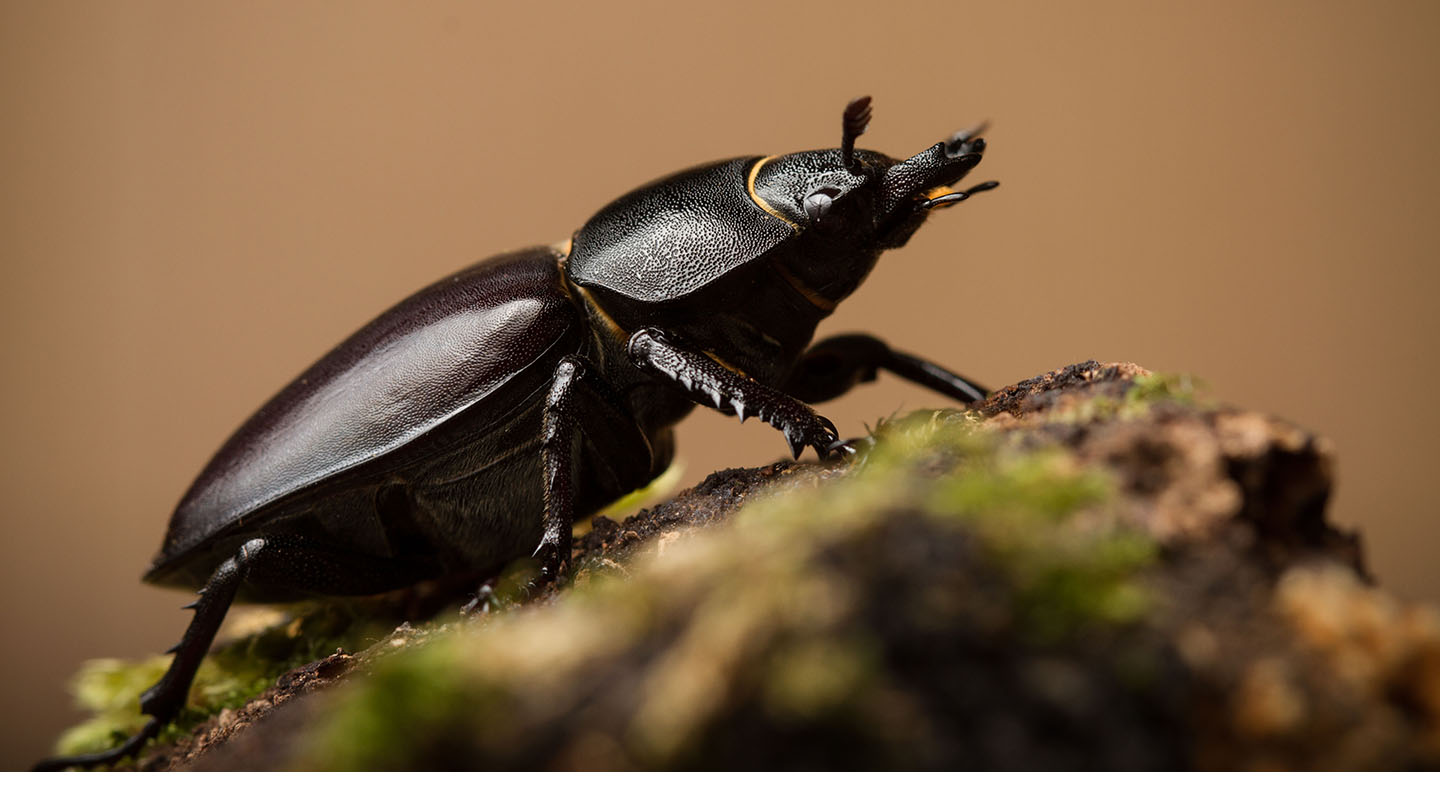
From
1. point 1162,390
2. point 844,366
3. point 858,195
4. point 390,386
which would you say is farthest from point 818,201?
point 390,386

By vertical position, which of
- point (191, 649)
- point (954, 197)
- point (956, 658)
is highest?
point (954, 197)

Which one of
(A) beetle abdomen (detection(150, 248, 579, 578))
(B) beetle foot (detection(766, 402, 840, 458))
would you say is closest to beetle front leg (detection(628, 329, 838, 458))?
(B) beetle foot (detection(766, 402, 840, 458))

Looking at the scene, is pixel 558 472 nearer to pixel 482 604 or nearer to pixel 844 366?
pixel 482 604

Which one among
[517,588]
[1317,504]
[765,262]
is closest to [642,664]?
[1317,504]

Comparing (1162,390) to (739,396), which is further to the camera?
(739,396)

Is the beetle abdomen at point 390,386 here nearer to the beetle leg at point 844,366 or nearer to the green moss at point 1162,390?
the beetle leg at point 844,366

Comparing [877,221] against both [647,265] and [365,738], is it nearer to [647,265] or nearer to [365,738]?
[647,265]
